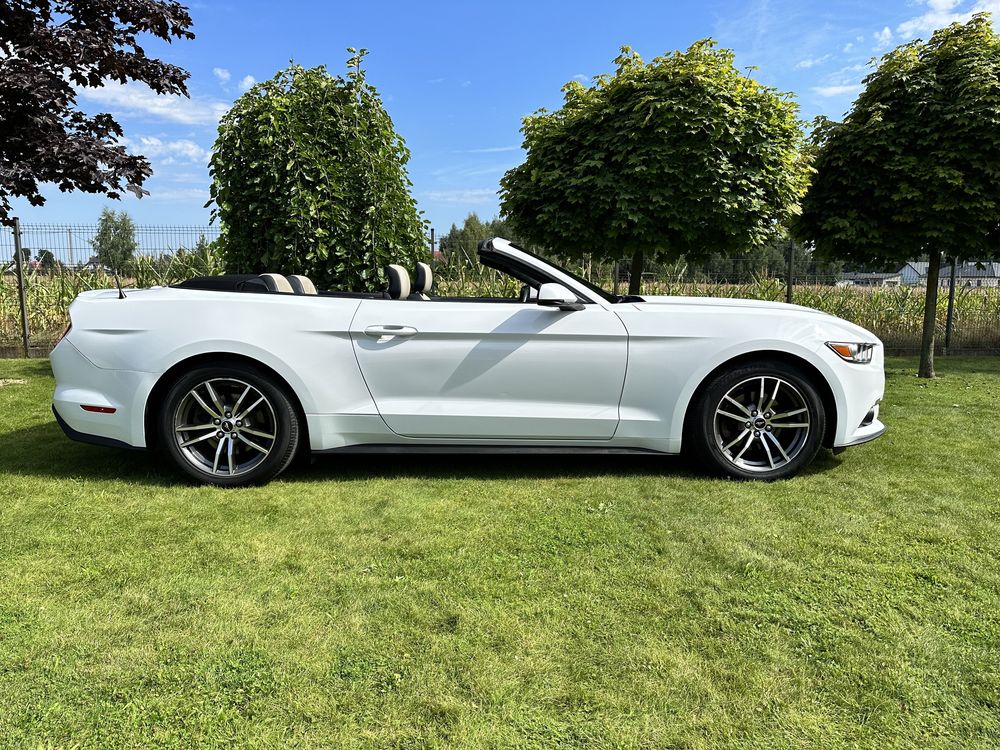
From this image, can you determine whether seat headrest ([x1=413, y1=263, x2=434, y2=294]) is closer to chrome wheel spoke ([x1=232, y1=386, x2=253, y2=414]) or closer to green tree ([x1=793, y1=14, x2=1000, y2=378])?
chrome wheel spoke ([x1=232, y1=386, x2=253, y2=414])

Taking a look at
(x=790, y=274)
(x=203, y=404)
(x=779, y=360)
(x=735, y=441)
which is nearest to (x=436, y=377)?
(x=203, y=404)

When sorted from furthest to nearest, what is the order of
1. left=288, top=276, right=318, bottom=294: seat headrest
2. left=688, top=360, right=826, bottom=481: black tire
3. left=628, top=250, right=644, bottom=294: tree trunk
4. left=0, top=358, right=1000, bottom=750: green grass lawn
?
1. left=628, top=250, right=644, bottom=294: tree trunk
2. left=288, top=276, right=318, bottom=294: seat headrest
3. left=688, top=360, right=826, bottom=481: black tire
4. left=0, top=358, right=1000, bottom=750: green grass lawn

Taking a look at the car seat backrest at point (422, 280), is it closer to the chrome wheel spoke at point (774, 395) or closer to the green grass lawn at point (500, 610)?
the green grass lawn at point (500, 610)

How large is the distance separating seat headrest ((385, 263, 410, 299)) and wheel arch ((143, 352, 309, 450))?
82cm

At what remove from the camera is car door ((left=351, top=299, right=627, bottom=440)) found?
3.80 metres

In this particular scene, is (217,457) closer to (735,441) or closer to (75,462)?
(75,462)

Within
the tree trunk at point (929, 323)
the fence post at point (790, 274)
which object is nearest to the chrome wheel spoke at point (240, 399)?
the tree trunk at point (929, 323)

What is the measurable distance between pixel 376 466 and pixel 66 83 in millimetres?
5421

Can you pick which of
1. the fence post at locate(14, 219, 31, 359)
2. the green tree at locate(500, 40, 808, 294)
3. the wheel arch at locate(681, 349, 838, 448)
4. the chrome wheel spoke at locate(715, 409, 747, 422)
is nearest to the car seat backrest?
the wheel arch at locate(681, 349, 838, 448)

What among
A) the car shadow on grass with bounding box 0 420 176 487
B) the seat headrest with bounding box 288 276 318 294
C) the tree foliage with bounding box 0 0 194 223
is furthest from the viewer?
the tree foliage with bounding box 0 0 194 223

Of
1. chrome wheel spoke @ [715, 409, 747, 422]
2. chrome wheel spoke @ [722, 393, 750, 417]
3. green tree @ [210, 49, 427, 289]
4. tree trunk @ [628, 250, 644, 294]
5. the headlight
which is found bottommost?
chrome wheel spoke @ [715, 409, 747, 422]

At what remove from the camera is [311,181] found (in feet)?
23.0

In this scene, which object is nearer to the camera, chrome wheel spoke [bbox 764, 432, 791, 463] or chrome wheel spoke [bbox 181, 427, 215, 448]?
chrome wheel spoke [bbox 181, 427, 215, 448]

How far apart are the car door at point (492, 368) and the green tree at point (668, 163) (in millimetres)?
3792
